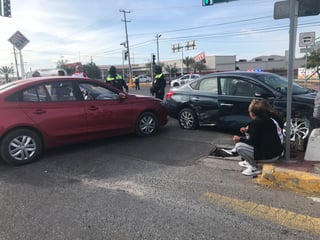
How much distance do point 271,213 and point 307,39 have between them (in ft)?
41.8

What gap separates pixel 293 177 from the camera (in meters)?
4.14

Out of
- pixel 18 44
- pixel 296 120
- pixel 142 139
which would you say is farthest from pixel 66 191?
pixel 18 44

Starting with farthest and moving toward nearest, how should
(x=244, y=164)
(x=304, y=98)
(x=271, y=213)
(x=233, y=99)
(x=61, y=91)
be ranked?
(x=233, y=99) → (x=304, y=98) → (x=61, y=91) → (x=244, y=164) → (x=271, y=213)

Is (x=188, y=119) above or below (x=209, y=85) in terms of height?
below

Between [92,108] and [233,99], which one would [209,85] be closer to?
[233,99]

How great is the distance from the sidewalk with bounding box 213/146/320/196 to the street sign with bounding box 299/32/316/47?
1089 cm

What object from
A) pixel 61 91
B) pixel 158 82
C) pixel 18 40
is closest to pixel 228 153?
pixel 61 91

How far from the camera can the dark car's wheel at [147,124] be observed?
729cm

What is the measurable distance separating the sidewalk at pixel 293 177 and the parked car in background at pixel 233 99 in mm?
1367

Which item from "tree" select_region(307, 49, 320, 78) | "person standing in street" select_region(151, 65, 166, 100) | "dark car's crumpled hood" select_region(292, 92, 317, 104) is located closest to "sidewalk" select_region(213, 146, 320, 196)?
"dark car's crumpled hood" select_region(292, 92, 317, 104)

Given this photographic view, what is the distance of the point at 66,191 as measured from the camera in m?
4.33

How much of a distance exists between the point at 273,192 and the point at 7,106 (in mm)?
4405

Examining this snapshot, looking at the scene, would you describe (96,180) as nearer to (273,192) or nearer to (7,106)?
(7,106)

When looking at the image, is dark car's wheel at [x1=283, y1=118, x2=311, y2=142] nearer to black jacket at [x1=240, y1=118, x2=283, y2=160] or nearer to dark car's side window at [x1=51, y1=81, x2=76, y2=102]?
black jacket at [x1=240, y1=118, x2=283, y2=160]
